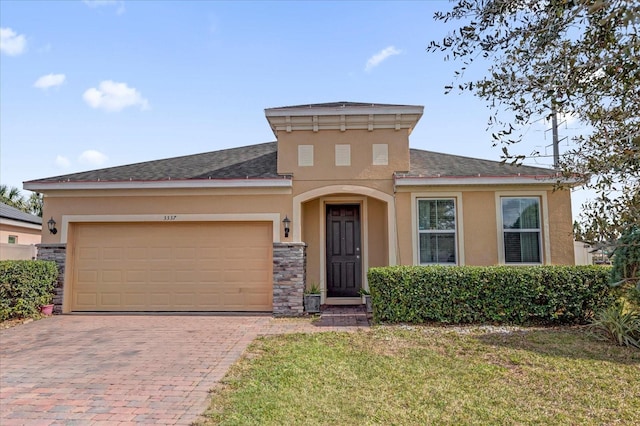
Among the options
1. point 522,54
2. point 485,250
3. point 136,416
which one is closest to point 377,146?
point 485,250

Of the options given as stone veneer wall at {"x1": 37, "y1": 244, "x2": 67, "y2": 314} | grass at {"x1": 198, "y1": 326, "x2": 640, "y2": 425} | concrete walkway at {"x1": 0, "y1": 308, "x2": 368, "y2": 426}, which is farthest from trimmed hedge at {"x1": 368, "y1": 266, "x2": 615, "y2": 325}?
stone veneer wall at {"x1": 37, "y1": 244, "x2": 67, "y2": 314}

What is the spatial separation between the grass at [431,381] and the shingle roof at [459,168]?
13.2ft

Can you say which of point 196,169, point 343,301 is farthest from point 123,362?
point 343,301

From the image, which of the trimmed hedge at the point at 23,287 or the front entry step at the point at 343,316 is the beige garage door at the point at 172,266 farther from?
the front entry step at the point at 343,316

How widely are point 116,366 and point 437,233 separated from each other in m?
7.10

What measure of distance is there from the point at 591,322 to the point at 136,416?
7.96 m

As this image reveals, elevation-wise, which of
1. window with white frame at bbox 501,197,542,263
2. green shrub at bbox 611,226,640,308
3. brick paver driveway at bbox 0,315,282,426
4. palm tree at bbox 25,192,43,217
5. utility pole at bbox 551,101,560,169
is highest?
palm tree at bbox 25,192,43,217

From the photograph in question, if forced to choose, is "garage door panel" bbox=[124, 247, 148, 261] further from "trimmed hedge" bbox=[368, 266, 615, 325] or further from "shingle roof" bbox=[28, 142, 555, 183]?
"trimmed hedge" bbox=[368, 266, 615, 325]

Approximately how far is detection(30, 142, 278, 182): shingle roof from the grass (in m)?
4.63

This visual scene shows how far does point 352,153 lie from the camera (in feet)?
32.1

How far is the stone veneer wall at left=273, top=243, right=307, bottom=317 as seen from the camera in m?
9.02

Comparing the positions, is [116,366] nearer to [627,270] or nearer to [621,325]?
[621,325]

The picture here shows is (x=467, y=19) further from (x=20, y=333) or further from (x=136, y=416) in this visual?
(x=20, y=333)

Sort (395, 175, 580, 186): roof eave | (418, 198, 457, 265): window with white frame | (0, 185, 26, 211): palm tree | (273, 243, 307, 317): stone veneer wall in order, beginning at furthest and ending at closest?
(0, 185, 26, 211): palm tree < (418, 198, 457, 265): window with white frame < (395, 175, 580, 186): roof eave < (273, 243, 307, 317): stone veneer wall
